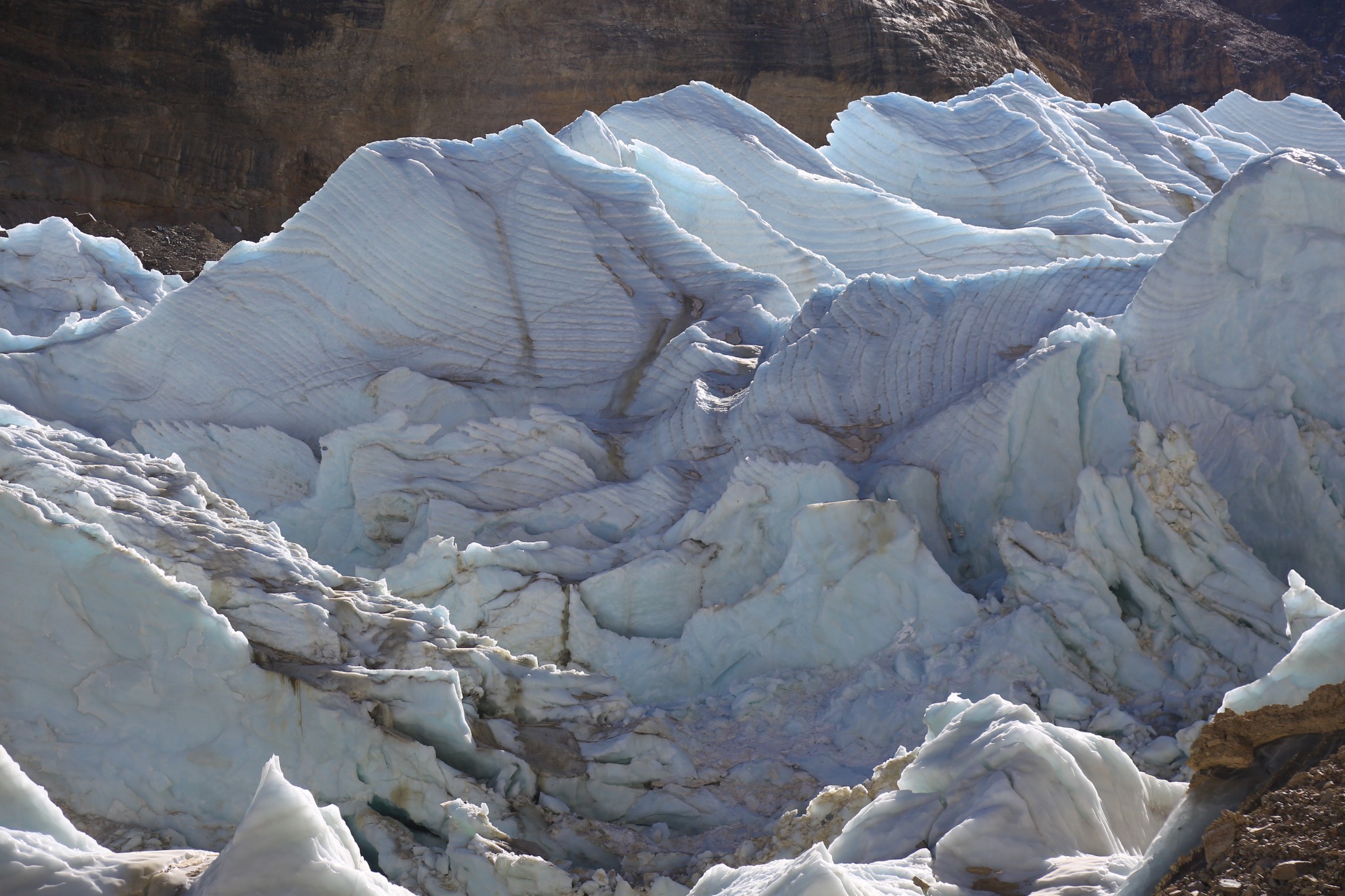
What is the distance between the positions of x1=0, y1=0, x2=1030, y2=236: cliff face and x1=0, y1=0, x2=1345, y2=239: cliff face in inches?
1.0

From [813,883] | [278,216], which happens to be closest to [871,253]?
[813,883]

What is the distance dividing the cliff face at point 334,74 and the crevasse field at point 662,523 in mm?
10181

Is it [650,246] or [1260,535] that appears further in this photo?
[650,246]

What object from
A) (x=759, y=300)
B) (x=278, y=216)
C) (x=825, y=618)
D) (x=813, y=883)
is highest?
(x=813, y=883)

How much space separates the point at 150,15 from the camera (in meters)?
19.6

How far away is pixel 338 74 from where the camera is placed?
66.9ft

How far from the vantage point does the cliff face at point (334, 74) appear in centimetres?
1916

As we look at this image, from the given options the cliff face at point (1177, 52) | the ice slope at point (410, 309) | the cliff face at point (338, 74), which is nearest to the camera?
the ice slope at point (410, 309)

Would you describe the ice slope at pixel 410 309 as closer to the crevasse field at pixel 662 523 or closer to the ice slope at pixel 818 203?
the crevasse field at pixel 662 523

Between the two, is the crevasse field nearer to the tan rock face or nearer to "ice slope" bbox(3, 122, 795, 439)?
"ice slope" bbox(3, 122, 795, 439)

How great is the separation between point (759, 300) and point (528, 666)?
3508 millimetres

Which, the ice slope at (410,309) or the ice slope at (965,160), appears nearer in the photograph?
the ice slope at (410,309)

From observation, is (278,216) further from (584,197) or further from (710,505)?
(710,505)

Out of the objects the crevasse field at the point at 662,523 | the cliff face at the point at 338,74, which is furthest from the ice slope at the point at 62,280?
the cliff face at the point at 338,74
